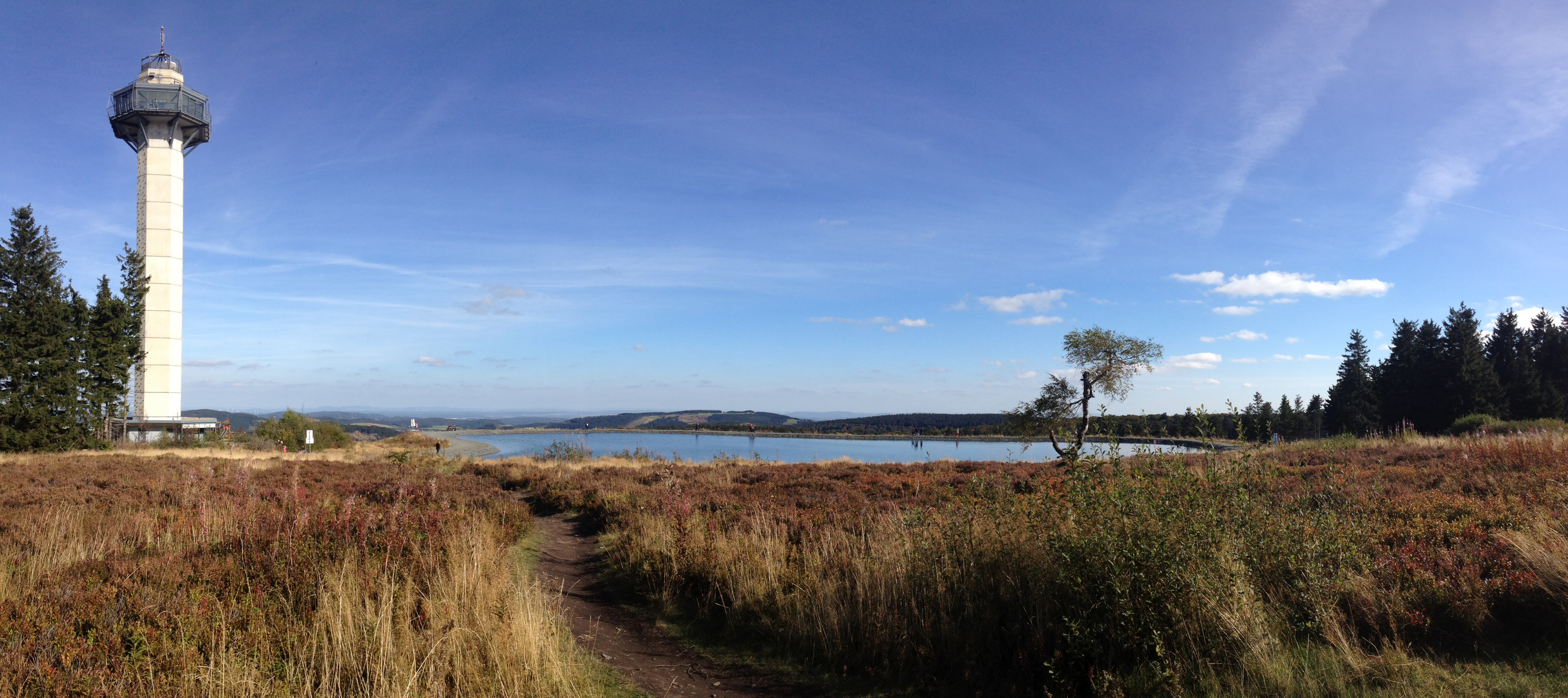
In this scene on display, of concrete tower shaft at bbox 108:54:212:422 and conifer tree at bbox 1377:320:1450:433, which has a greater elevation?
concrete tower shaft at bbox 108:54:212:422

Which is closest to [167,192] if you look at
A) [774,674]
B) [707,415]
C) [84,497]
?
[84,497]

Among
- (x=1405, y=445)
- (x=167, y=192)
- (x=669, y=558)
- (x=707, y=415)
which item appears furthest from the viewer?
(x=707, y=415)

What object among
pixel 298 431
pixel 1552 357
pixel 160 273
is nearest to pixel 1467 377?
pixel 1552 357

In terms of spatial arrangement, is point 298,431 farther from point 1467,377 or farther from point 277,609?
point 1467,377

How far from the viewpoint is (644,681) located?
568 centimetres

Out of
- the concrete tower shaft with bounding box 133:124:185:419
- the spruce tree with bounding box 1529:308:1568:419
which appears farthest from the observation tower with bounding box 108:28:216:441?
the spruce tree with bounding box 1529:308:1568:419

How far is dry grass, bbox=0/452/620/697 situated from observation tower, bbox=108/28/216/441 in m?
46.4

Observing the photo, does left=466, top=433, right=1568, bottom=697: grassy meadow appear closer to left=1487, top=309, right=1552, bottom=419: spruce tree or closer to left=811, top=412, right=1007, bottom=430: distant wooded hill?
left=1487, top=309, right=1552, bottom=419: spruce tree

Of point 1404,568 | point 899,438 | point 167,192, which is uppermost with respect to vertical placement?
point 167,192

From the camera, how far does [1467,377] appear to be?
4194cm

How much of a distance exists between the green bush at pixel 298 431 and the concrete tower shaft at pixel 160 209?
548 centimetres

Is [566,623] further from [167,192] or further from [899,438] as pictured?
[899,438]

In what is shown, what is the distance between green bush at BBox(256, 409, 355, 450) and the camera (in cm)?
4819

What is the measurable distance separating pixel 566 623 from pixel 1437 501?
10850 mm
